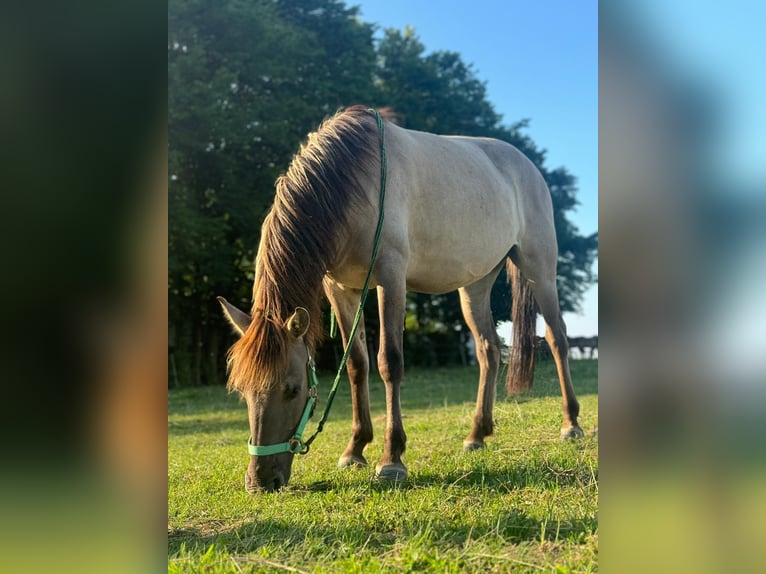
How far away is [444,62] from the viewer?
1920cm

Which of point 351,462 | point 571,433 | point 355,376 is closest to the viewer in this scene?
point 351,462

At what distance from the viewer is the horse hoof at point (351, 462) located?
3905mm

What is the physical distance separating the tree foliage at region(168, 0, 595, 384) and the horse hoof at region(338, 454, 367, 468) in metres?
11.0

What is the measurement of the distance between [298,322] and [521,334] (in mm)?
2794

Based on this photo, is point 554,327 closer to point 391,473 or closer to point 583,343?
point 391,473

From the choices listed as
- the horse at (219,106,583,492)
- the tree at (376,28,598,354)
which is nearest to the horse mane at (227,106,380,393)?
the horse at (219,106,583,492)

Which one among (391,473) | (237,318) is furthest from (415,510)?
(237,318)

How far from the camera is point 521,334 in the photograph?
17.4 ft

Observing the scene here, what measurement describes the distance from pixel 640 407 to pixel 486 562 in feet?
3.67

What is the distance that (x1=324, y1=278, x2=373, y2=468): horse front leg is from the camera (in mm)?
4004

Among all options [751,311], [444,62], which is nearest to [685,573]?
[751,311]

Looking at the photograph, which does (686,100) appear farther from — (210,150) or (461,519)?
(210,150)

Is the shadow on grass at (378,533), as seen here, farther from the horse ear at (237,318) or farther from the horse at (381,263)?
the horse ear at (237,318)

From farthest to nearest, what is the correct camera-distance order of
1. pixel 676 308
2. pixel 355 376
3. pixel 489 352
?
pixel 489 352 → pixel 355 376 → pixel 676 308
